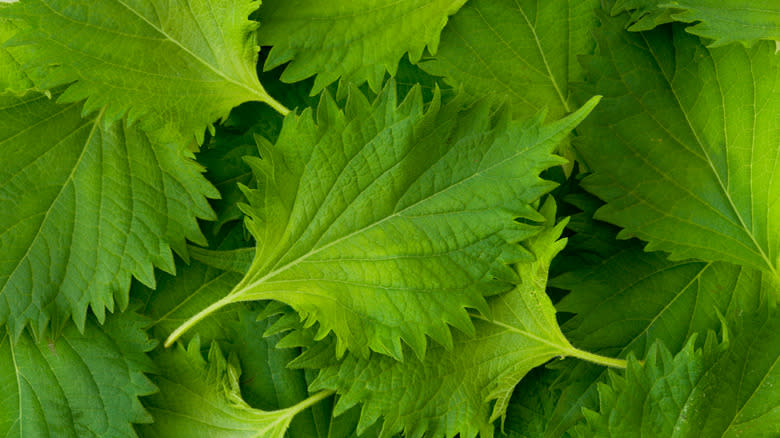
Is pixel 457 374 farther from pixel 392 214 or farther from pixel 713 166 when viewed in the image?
pixel 713 166

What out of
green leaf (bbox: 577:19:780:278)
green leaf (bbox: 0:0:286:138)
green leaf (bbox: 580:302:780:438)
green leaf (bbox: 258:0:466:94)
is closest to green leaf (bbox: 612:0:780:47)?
green leaf (bbox: 577:19:780:278)

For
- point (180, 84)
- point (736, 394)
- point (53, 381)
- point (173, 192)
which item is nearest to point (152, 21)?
point (180, 84)

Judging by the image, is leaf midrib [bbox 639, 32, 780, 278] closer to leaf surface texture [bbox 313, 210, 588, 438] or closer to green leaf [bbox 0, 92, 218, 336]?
leaf surface texture [bbox 313, 210, 588, 438]

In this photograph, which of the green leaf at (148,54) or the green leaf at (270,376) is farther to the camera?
the green leaf at (270,376)

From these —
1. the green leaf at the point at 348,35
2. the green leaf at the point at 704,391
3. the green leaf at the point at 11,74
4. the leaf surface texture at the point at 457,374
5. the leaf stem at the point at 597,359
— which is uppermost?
the green leaf at the point at 11,74

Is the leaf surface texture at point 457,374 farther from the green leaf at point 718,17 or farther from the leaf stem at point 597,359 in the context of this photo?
the green leaf at point 718,17

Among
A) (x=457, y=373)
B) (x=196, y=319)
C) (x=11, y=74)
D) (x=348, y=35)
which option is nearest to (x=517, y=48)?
(x=348, y=35)

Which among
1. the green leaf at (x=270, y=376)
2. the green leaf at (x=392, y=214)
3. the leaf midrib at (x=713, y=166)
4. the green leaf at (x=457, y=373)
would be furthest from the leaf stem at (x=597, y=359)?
the green leaf at (x=270, y=376)

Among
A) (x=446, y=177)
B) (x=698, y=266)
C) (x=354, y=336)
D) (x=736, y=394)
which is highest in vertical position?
(x=446, y=177)

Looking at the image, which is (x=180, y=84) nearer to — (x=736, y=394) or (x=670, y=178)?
(x=670, y=178)
